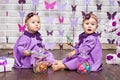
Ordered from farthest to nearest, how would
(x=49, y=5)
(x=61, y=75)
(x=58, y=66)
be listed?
(x=49, y=5) → (x=58, y=66) → (x=61, y=75)

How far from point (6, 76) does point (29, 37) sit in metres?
0.44

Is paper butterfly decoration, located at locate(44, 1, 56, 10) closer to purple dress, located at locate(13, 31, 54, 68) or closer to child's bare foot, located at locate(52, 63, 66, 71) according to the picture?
purple dress, located at locate(13, 31, 54, 68)

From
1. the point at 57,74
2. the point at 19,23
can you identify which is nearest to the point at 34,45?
the point at 57,74

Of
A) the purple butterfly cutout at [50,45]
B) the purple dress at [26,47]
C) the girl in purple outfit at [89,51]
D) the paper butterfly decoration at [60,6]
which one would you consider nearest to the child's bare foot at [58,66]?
the girl in purple outfit at [89,51]

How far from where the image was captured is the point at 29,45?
10.2ft

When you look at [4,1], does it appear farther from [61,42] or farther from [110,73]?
[110,73]

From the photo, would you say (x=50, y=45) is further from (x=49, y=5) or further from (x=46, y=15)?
(x=49, y=5)

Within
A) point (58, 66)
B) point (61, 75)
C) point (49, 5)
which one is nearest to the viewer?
point (61, 75)

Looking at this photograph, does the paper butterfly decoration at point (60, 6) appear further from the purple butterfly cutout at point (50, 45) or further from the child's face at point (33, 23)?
the child's face at point (33, 23)

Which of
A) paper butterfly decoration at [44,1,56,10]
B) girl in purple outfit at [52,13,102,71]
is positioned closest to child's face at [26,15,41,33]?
girl in purple outfit at [52,13,102,71]

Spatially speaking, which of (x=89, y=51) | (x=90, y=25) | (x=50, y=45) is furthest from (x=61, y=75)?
(x=50, y=45)

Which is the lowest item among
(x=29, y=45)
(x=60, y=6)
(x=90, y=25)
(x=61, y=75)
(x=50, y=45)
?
(x=61, y=75)

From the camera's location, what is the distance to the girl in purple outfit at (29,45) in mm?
3074

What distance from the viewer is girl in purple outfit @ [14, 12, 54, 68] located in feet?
10.1
